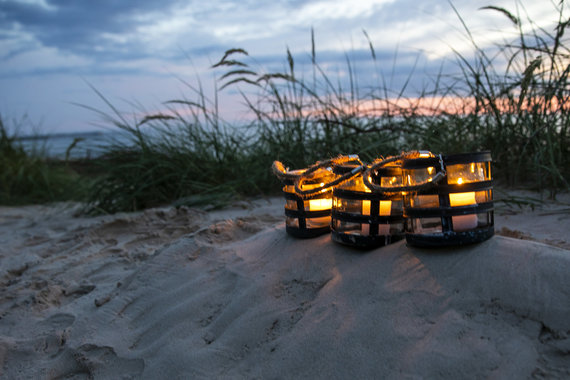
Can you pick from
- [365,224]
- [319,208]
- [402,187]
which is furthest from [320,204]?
[402,187]

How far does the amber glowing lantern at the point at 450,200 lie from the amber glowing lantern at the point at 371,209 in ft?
0.34

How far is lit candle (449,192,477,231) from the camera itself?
1498 mm

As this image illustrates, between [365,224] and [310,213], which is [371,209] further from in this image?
[310,213]

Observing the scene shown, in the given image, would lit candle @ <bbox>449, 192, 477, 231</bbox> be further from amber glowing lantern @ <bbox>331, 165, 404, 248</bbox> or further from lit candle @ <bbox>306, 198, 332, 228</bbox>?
lit candle @ <bbox>306, 198, 332, 228</bbox>

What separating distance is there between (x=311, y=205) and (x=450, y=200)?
615 mm

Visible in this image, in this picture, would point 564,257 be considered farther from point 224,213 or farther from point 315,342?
point 224,213

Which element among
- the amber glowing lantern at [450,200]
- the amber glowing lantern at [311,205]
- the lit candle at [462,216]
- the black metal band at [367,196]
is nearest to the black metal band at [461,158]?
the amber glowing lantern at [450,200]

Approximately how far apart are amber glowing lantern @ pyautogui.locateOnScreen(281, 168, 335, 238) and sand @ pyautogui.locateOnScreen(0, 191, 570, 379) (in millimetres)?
76

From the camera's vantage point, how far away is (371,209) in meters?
1.66

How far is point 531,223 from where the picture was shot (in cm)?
246

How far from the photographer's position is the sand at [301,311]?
49.2 inches

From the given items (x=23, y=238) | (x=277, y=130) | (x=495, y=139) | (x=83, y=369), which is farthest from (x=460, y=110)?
(x=23, y=238)

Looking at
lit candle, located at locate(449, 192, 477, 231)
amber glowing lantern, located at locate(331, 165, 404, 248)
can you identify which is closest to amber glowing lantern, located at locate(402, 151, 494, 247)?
lit candle, located at locate(449, 192, 477, 231)

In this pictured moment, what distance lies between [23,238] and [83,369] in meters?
2.41
